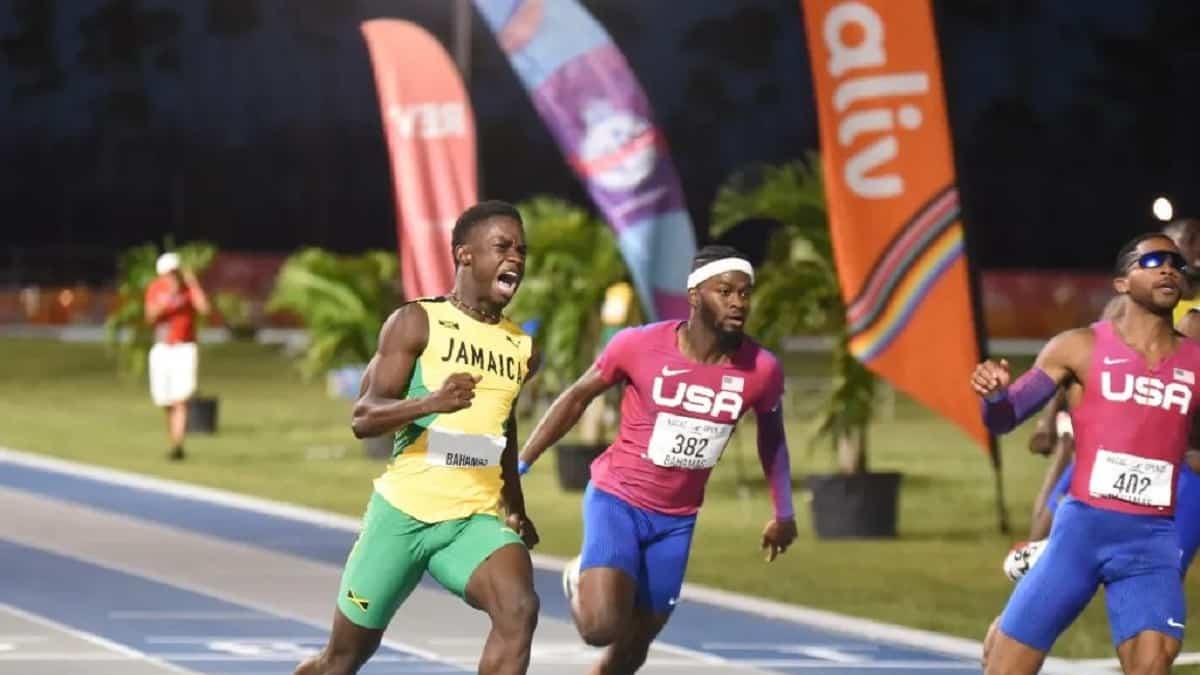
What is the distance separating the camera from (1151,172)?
70.6m

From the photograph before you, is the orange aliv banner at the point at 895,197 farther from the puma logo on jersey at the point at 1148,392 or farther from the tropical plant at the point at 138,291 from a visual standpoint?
the tropical plant at the point at 138,291

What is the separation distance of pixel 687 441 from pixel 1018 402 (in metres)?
1.66

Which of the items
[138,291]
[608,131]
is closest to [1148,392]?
[608,131]

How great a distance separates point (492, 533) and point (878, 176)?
9127mm

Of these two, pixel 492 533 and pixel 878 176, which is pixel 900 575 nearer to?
pixel 878 176

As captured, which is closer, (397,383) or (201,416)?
(397,383)

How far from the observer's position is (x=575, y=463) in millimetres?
23844

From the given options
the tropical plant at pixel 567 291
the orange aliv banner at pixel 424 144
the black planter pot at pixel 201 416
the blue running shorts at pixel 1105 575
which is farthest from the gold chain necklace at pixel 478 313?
the black planter pot at pixel 201 416

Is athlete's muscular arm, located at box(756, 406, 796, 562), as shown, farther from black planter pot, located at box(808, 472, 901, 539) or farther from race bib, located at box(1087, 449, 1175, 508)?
black planter pot, located at box(808, 472, 901, 539)

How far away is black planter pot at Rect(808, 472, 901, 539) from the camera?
1989 centimetres

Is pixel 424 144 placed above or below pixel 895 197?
above

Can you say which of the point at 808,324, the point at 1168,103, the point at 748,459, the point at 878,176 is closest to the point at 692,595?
the point at 878,176

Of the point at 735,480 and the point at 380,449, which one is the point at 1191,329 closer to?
the point at 735,480

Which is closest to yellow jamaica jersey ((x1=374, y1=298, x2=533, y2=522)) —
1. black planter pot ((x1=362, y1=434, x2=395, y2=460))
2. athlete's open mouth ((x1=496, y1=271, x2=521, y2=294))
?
athlete's open mouth ((x1=496, y1=271, x2=521, y2=294))
